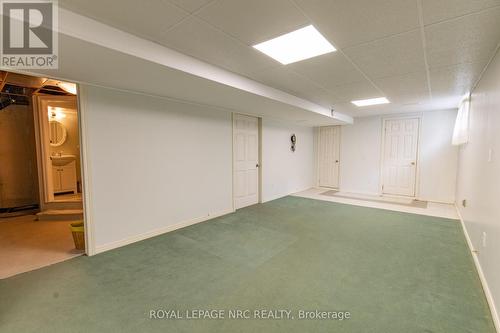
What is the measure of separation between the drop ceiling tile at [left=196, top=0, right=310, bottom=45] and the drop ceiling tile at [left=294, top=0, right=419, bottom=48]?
119 mm

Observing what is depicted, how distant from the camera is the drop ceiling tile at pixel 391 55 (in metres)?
2.09

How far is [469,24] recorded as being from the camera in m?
1.79

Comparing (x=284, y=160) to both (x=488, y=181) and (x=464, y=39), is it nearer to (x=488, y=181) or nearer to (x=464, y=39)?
(x=488, y=181)

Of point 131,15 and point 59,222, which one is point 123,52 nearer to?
point 131,15

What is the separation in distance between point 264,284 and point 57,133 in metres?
6.10

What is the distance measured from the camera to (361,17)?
5.65ft

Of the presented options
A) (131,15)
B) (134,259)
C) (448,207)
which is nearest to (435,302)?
(134,259)


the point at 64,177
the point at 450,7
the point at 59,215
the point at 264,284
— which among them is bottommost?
the point at 264,284

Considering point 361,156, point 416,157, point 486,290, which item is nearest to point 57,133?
point 486,290

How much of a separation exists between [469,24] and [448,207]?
195 inches

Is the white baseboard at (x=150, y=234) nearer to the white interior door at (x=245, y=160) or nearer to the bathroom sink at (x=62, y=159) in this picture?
the white interior door at (x=245, y=160)

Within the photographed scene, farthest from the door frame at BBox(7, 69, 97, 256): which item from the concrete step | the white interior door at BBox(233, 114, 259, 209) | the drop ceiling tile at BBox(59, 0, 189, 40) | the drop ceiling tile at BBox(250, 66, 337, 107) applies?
the white interior door at BBox(233, 114, 259, 209)

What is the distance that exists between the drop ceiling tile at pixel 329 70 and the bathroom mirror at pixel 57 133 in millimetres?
5761

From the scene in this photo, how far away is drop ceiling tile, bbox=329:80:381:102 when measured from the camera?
3.47m
